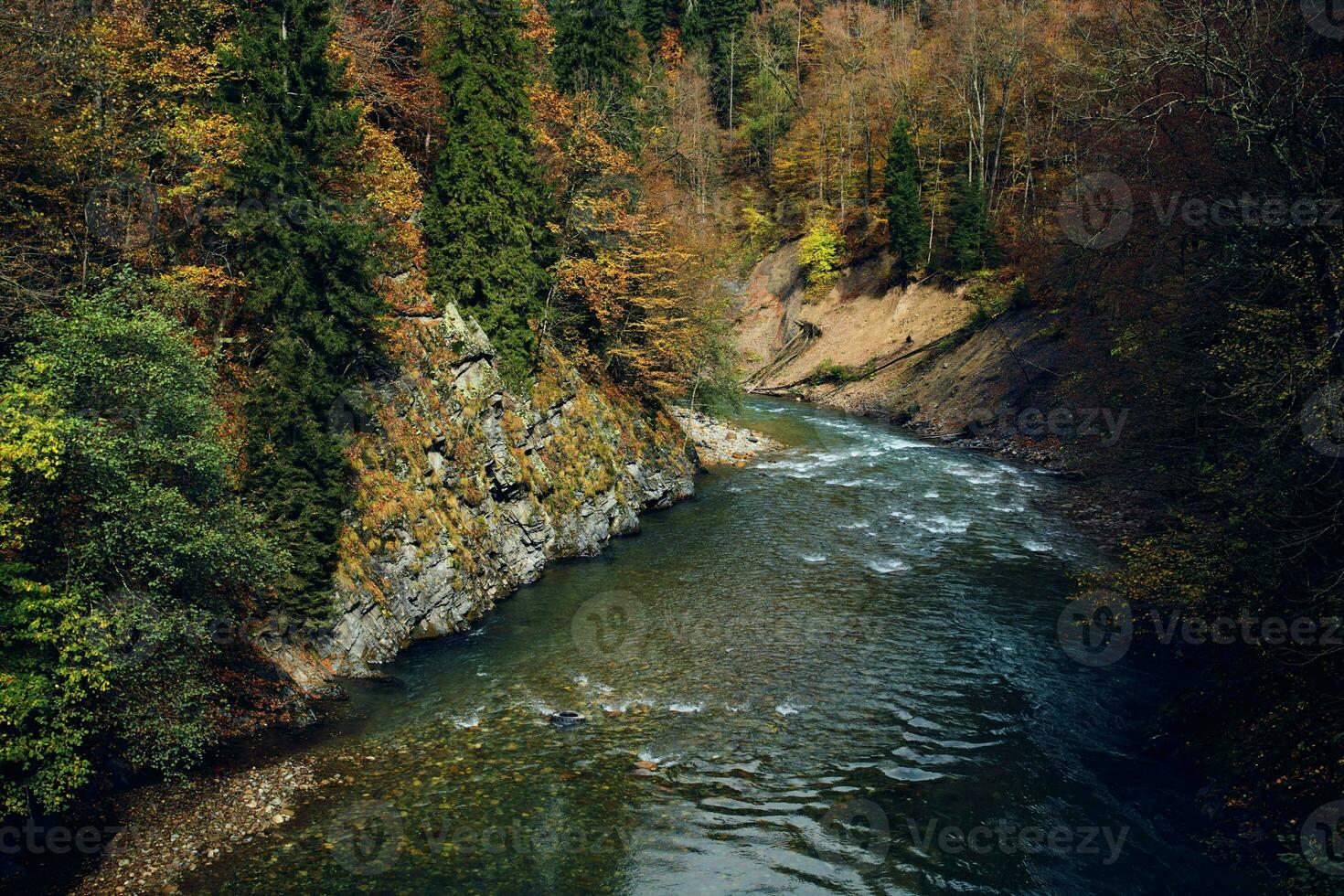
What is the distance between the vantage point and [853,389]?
6150 cm

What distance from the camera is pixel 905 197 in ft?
212

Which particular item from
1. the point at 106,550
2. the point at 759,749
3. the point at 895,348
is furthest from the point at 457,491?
the point at 895,348

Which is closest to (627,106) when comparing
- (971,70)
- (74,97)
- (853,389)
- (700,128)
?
(74,97)

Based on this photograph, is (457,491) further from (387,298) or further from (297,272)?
(297,272)

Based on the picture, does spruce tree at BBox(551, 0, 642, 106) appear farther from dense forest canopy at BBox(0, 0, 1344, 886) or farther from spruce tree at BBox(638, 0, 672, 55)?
spruce tree at BBox(638, 0, 672, 55)

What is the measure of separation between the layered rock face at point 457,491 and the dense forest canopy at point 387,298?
1.26 m

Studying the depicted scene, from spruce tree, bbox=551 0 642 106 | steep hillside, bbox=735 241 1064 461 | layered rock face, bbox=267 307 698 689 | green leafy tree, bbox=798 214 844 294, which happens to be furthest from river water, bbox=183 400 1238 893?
green leafy tree, bbox=798 214 844 294

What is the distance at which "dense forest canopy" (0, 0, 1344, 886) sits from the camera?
12.9 metres

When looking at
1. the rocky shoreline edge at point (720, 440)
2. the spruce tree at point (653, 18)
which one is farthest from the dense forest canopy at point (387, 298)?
the spruce tree at point (653, 18)

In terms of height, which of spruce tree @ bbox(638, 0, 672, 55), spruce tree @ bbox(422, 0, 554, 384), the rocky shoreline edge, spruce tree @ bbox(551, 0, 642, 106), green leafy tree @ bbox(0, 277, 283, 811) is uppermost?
spruce tree @ bbox(638, 0, 672, 55)

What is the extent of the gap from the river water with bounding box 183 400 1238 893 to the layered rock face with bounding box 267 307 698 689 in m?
1.35

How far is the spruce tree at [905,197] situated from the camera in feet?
210

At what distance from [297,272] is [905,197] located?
185 feet

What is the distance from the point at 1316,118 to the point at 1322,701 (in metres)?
10.2
